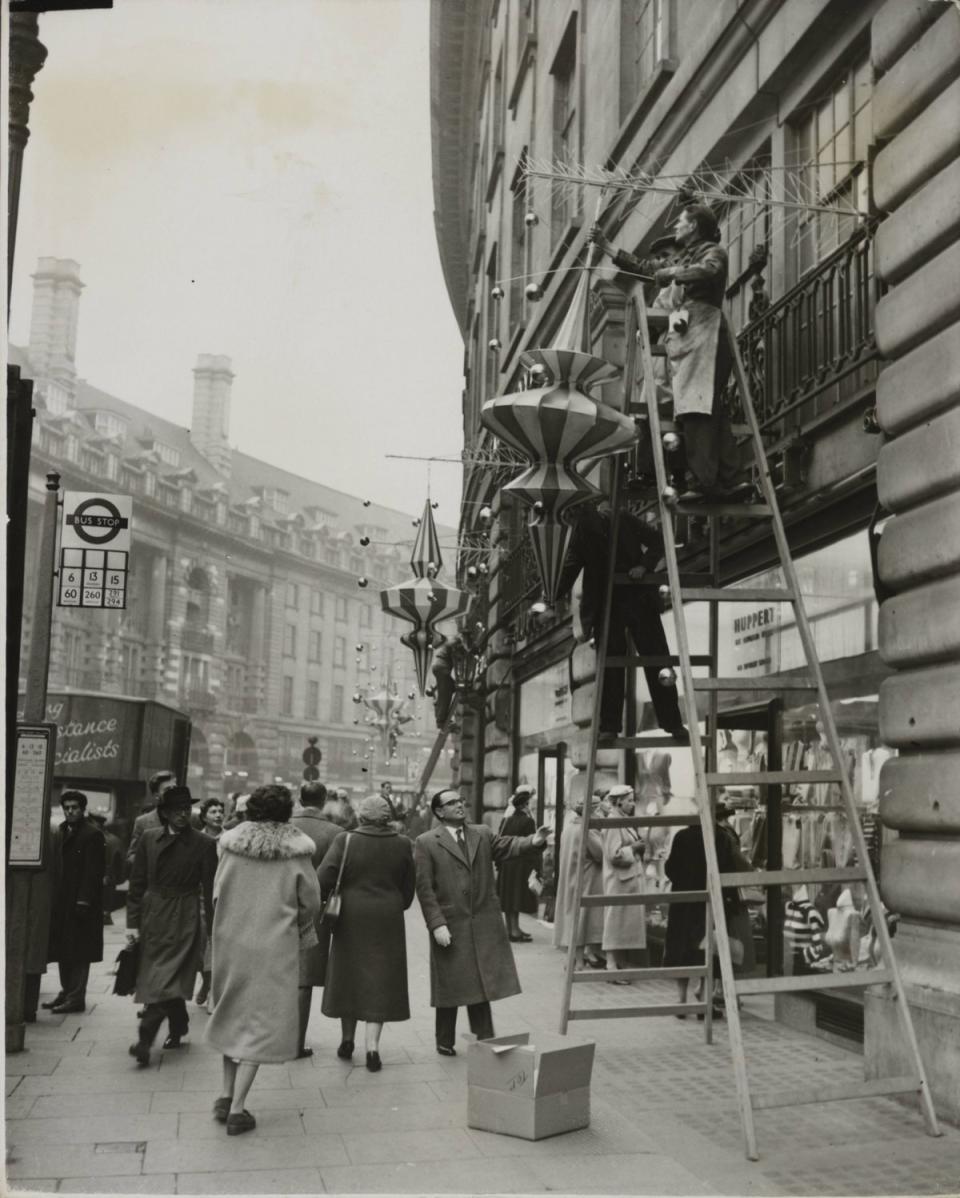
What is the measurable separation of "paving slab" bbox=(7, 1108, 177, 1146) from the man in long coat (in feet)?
7.87

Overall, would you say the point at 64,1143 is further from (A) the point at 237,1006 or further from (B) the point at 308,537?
(B) the point at 308,537

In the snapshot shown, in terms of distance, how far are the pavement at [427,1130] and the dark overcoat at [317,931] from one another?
563mm

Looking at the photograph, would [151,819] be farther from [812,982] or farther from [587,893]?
[812,982]

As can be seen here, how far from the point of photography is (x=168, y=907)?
9.62m

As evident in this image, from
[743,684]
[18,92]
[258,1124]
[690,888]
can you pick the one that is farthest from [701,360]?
[258,1124]

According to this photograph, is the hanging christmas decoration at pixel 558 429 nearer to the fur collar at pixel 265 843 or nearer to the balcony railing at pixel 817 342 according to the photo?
the balcony railing at pixel 817 342

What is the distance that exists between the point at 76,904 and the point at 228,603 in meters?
70.1

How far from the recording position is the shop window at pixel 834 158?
10125 millimetres

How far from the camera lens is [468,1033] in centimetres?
1051

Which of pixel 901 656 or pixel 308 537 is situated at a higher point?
pixel 308 537

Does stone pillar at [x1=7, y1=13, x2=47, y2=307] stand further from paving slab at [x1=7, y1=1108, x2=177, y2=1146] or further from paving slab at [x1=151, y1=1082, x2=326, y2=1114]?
paving slab at [x1=151, y1=1082, x2=326, y2=1114]

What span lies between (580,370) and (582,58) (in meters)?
12.1

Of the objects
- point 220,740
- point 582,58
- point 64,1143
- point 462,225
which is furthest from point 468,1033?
point 220,740

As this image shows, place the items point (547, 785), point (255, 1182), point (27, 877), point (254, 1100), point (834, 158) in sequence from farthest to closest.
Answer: point (547, 785) → point (834, 158) → point (27, 877) → point (254, 1100) → point (255, 1182)
